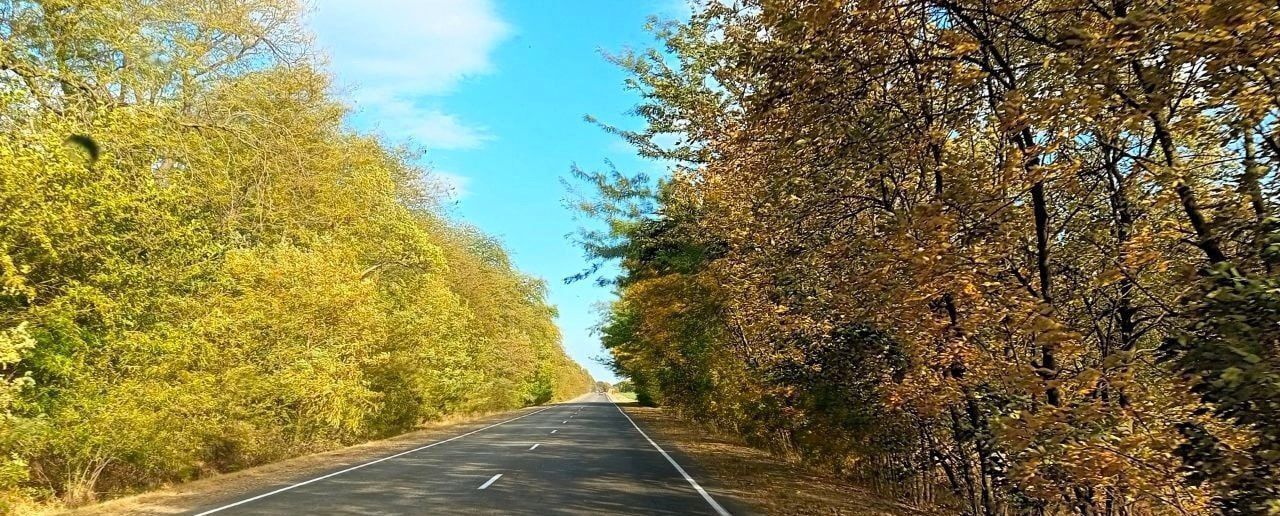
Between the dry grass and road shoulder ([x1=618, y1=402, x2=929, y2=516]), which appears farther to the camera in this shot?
the dry grass

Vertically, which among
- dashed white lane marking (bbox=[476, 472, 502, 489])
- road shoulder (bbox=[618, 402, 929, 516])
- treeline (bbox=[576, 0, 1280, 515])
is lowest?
road shoulder (bbox=[618, 402, 929, 516])

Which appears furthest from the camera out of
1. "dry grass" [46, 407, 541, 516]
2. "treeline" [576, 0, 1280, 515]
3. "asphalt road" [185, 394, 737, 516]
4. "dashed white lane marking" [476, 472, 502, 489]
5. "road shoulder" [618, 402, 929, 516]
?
"dashed white lane marking" [476, 472, 502, 489]

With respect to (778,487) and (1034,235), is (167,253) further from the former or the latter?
(1034,235)

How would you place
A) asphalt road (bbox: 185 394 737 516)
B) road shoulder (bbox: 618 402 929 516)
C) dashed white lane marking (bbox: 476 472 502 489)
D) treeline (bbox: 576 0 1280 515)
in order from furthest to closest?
1. dashed white lane marking (bbox: 476 472 502 489)
2. road shoulder (bbox: 618 402 929 516)
3. asphalt road (bbox: 185 394 737 516)
4. treeline (bbox: 576 0 1280 515)

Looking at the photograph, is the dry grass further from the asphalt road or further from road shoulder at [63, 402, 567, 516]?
the asphalt road

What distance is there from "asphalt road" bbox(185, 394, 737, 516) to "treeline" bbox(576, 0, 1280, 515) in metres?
3.28

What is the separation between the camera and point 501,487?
11445 mm

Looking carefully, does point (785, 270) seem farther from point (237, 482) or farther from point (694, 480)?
point (237, 482)

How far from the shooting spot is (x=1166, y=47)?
13.0 feet

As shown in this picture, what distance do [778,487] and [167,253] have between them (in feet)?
37.0

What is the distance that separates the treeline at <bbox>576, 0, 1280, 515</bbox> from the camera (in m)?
3.46

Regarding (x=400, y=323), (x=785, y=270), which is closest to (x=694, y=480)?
(x=785, y=270)

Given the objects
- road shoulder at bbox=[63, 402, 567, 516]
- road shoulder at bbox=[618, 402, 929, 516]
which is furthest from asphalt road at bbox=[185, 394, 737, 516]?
road shoulder at bbox=[618, 402, 929, 516]

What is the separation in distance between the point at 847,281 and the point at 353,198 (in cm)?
1861
